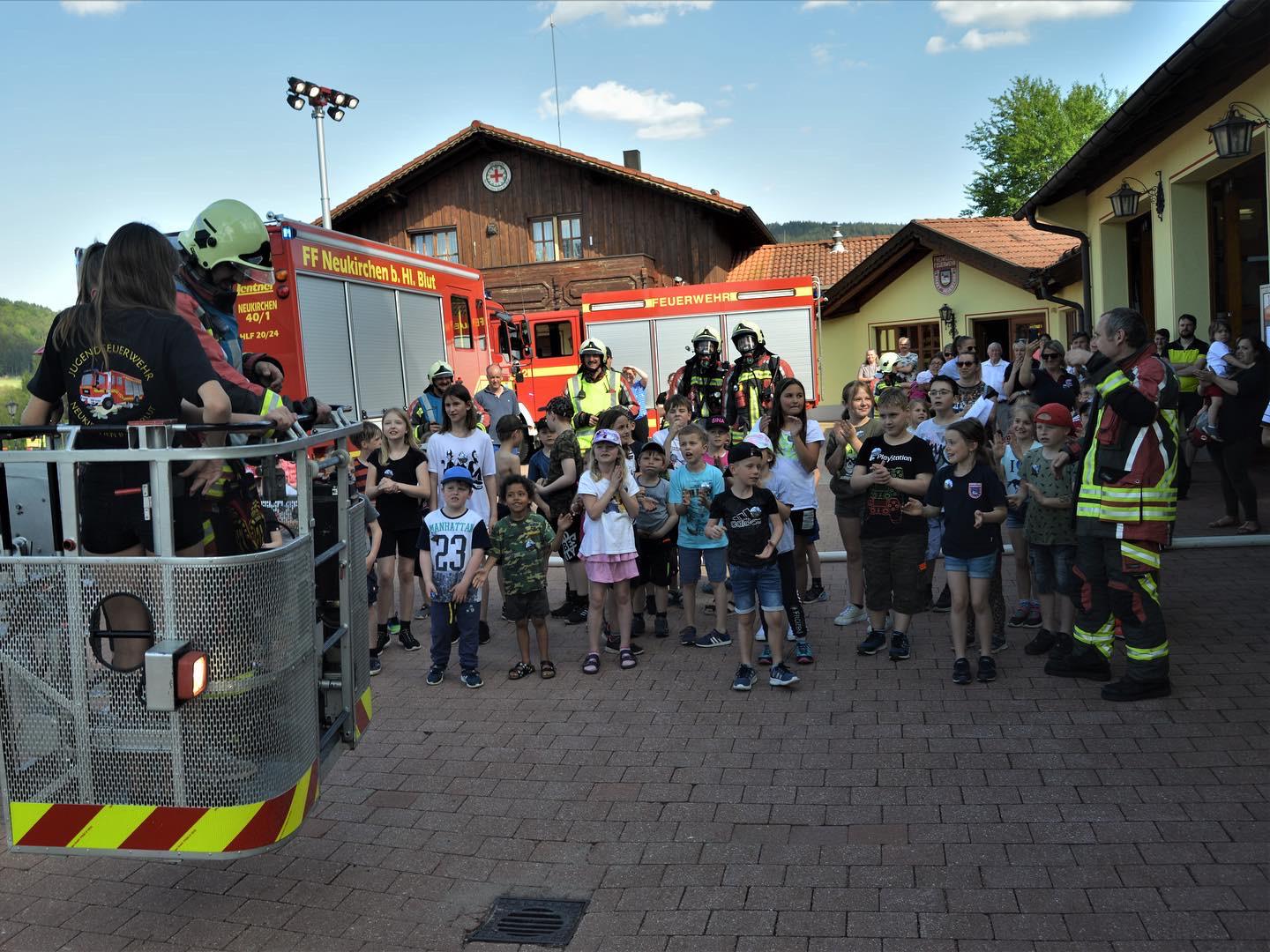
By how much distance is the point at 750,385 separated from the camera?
10445 millimetres

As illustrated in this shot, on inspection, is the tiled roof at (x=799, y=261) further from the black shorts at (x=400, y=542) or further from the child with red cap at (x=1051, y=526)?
the child with red cap at (x=1051, y=526)

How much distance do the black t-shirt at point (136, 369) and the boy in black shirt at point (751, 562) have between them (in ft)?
11.7

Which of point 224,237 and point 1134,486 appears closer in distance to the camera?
point 224,237

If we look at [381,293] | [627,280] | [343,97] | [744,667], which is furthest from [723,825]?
[627,280]

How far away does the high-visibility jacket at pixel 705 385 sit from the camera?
11.0 meters

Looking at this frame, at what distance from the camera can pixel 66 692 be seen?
10.8 ft

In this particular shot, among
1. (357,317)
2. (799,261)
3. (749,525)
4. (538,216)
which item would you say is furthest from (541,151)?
(749,525)

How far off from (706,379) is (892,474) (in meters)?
4.24

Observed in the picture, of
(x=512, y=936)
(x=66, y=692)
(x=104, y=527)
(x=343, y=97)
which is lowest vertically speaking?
(x=512, y=936)

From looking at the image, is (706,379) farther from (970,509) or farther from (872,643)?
(970,509)

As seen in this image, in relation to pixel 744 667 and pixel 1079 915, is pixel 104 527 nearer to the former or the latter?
pixel 1079 915

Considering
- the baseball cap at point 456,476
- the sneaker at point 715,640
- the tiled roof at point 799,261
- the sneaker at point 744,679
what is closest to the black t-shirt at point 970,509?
the sneaker at point 744,679

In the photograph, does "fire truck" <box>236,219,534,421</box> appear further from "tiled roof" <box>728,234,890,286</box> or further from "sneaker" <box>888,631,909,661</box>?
"tiled roof" <box>728,234,890,286</box>

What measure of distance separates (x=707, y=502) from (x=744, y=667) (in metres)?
1.45
